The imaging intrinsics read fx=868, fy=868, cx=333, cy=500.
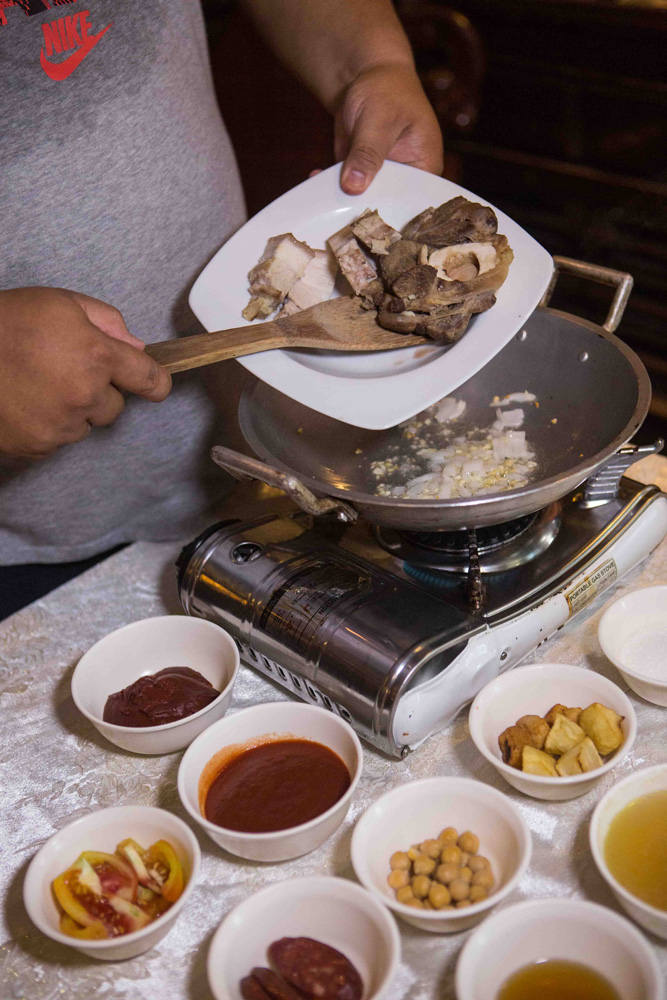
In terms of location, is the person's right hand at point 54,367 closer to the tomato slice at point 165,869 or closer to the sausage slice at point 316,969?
the tomato slice at point 165,869

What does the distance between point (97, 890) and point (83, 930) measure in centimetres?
4

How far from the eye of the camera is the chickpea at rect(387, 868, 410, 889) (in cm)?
98

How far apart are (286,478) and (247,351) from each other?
0.82 feet

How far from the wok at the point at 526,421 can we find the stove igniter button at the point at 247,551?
14 centimetres

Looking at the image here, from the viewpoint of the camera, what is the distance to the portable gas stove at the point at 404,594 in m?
1.14

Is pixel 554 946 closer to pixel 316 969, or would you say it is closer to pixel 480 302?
pixel 316 969

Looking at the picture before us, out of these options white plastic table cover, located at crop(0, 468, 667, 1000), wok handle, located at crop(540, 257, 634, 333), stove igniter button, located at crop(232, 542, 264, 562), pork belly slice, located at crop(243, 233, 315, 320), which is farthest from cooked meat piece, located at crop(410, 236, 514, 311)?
white plastic table cover, located at crop(0, 468, 667, 1000)

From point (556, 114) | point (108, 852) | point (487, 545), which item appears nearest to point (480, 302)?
point (487, 545)

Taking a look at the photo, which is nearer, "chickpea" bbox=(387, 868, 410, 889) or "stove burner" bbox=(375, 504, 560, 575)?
"chickpea" bbox=(387, 868, 410, 889)

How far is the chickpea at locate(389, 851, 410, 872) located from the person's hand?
41.7 inches

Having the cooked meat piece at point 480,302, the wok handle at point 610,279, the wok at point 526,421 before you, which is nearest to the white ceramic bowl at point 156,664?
the wok at point 526,421

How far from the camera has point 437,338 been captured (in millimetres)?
1328

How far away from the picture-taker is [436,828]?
1.05 metres

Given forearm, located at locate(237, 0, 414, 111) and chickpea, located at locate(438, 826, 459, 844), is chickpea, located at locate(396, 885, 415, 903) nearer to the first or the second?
chickpea, located at locate(438, 826, 459, 844)
